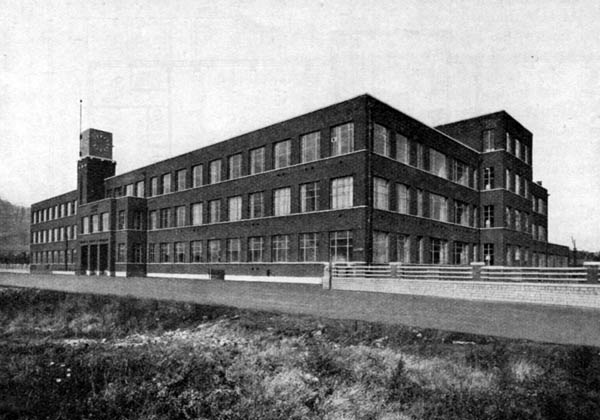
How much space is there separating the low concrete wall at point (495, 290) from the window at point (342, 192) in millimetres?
6239

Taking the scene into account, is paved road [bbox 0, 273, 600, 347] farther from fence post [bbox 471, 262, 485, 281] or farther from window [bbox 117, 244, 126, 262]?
window [bbox 117, 244, 126, 262]

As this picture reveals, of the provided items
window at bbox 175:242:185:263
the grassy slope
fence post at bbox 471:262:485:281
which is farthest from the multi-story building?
the grassy slope

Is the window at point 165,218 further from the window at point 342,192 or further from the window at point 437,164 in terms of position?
the window at point 437,164

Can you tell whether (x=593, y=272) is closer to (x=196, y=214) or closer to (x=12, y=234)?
(x=196, y=214)

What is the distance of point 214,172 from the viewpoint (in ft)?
130

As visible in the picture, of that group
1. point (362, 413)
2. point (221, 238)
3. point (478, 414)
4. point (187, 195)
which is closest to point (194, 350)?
point (362, 413)

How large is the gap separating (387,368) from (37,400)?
214 inches

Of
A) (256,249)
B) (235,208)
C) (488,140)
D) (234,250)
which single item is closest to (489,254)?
(488,140)

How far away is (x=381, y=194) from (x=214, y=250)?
52.3 ft

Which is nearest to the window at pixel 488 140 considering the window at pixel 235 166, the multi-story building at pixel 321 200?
the multi-story building at pixel 321 200

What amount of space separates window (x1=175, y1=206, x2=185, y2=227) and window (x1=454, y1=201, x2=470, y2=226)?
76.3 ft

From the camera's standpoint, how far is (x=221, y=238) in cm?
3794

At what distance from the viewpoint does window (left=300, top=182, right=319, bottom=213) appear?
3064cm

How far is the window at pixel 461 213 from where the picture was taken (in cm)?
3734
